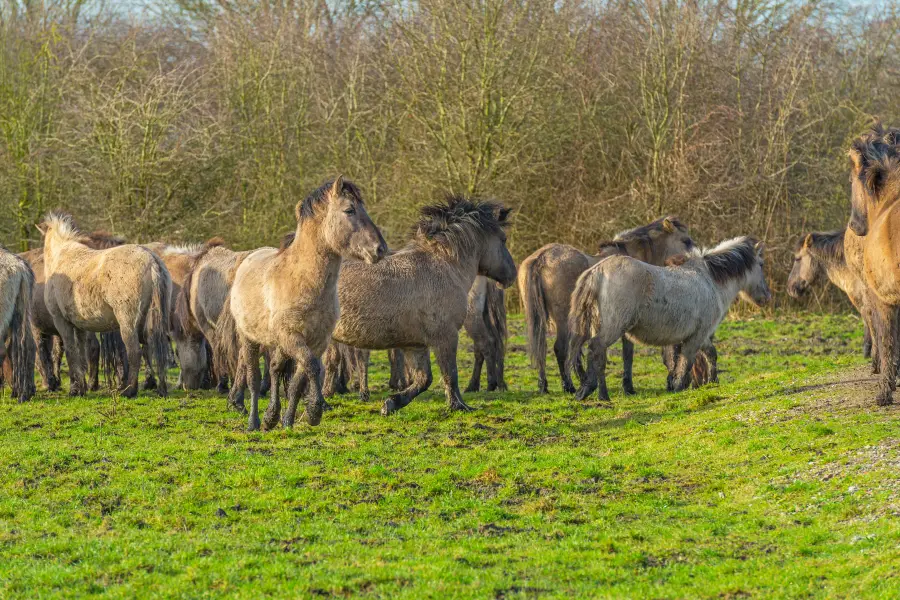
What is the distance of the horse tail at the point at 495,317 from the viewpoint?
1499 centimetres

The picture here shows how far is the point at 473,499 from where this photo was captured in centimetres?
822

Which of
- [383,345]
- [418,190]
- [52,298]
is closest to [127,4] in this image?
[418,190]

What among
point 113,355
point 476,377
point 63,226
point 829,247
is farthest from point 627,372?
point 63,226

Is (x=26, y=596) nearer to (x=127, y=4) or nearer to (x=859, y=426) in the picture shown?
(x=859, y=426)

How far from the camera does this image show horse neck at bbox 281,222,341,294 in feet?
34.2

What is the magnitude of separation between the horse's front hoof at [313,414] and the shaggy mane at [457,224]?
2.84 meters

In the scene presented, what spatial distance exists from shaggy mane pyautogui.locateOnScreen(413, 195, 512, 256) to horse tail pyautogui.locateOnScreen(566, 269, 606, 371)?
130 centimetres

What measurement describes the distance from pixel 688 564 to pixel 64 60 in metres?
23.4

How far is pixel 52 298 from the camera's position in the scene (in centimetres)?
1445

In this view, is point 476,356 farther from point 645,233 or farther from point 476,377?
point 645,233

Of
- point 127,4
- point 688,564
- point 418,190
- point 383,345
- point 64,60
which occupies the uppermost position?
point 127,4

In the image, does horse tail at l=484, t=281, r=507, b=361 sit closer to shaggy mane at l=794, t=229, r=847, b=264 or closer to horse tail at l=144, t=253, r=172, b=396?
horse tail at l=144, t=253, r=172, b=396

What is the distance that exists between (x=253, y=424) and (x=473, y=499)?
3.65 metres

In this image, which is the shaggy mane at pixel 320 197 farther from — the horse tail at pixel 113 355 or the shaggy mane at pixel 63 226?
the shaggy mane at pixel 63 226
